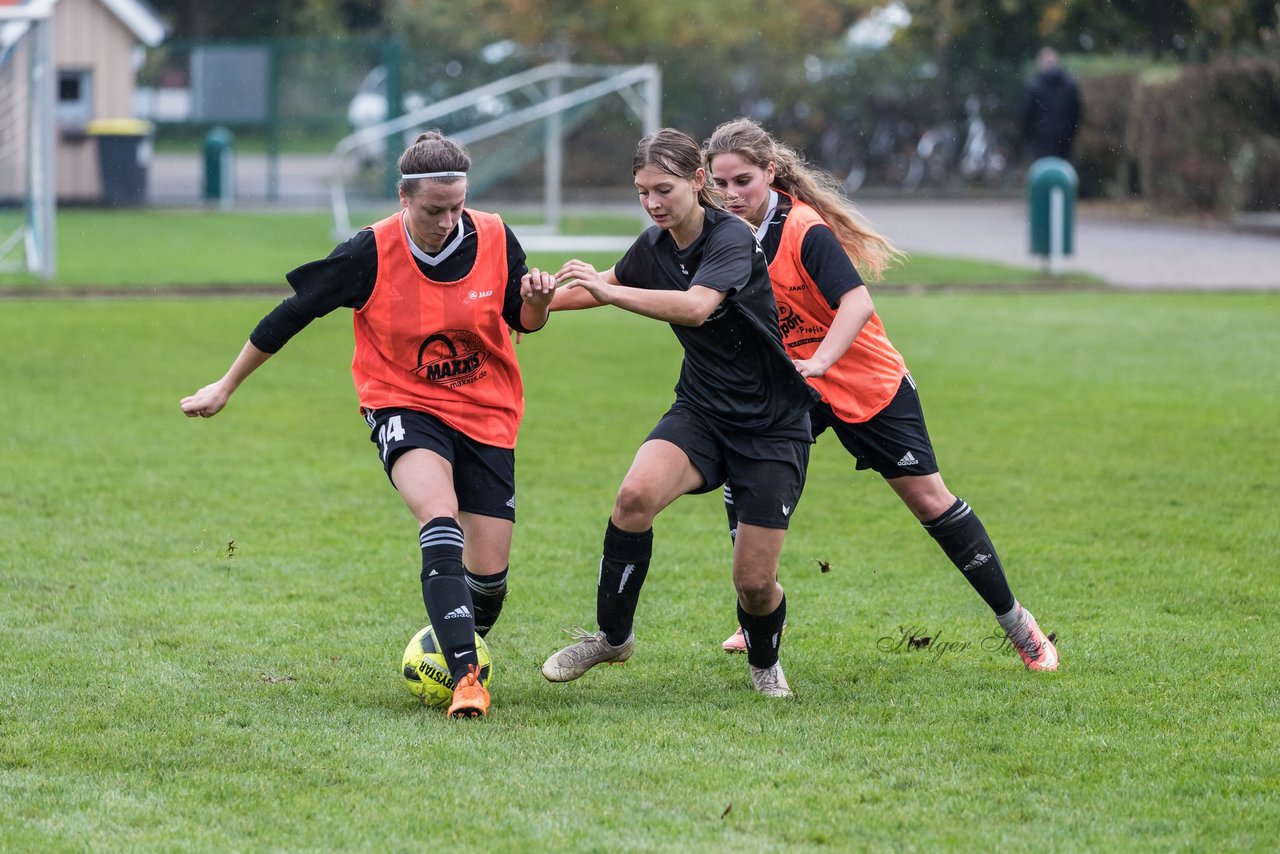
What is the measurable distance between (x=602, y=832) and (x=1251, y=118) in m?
22.4

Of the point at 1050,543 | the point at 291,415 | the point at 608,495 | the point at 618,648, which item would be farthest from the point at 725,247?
the point at 291,415

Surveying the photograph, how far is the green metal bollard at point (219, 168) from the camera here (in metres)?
29.6

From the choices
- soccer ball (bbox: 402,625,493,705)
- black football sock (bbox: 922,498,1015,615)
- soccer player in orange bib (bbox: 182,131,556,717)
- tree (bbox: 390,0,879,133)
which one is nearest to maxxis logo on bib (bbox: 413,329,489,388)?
soccer player in orange bib (bbox: 182,131,556,717)

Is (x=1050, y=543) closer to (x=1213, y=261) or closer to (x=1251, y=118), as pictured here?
(x=1213, y=261)

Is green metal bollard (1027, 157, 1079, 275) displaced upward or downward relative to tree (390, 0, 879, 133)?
downward

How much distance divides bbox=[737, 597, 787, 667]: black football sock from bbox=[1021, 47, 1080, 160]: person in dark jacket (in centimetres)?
2148

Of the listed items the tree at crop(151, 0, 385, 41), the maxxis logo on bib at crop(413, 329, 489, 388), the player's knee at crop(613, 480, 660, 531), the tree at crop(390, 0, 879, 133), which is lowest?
the player's knee at crop(613, 480, 660, 531)

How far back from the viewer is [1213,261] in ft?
68.5

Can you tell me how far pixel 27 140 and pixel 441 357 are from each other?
49.3 ft

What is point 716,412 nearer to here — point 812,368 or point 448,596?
point 812,368

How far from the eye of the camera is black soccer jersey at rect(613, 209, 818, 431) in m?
5.15

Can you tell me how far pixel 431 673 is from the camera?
203 inches

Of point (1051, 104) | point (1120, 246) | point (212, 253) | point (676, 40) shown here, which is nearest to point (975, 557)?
point (212, 253)

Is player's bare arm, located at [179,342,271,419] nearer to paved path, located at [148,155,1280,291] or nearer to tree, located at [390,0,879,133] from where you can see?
paved path, located at [148,155,1280,291]
